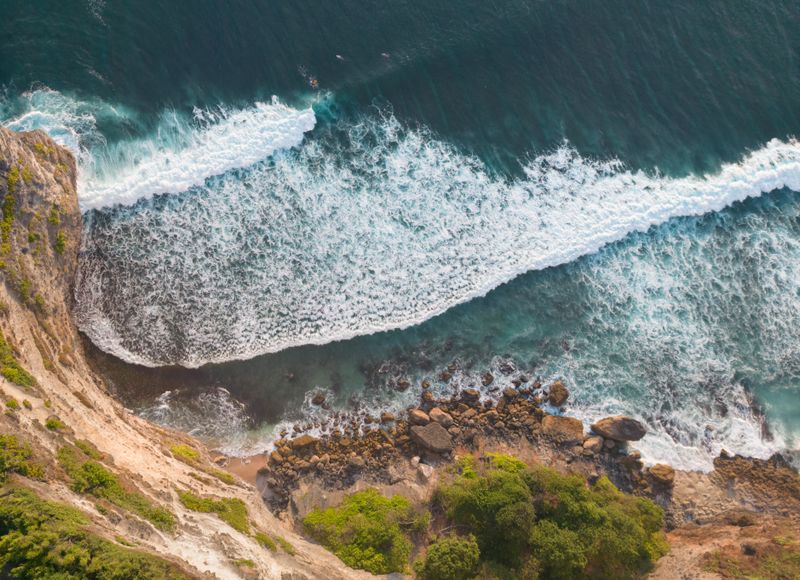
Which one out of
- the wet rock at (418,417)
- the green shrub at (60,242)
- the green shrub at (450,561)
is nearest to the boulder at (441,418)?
the wet rock at (418,417)

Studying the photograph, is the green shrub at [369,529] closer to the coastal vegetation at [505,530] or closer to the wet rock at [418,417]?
the coastal vegetation at [505,530]

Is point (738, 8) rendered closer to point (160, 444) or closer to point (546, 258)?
point (546, 258)

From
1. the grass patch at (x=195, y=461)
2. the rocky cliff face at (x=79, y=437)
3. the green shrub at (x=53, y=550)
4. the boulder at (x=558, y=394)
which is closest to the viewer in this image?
the green shrub at (x=53, y=550)

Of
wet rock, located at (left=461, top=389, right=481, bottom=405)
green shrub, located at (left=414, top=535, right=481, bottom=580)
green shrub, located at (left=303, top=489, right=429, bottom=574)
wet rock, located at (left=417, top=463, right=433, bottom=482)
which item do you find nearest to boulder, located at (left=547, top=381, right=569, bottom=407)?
wet rock, located at (left=461, top=389, right=481, bottom=405)

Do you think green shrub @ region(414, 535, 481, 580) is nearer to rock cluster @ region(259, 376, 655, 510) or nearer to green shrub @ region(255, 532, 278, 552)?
rock cluster @ region(259, 376, 655, 510)

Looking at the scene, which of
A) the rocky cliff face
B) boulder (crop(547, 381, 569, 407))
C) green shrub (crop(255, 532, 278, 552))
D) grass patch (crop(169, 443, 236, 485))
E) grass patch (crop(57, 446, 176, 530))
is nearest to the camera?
the rocky cliff face

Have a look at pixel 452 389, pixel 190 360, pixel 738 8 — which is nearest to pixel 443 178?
pixel 452 389
